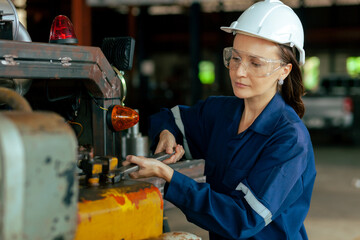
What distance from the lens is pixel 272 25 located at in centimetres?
168

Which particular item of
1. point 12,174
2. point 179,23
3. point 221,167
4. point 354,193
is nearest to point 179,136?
point 221,167

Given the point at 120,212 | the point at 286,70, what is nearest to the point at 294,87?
the point at 286,70

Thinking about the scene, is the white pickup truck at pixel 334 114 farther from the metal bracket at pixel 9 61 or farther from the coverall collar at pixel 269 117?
the metal bracket at pixel 9 61

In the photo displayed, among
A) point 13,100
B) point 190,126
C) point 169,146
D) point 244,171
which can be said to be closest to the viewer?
point 13,100

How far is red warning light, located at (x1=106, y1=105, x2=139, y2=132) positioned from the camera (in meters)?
1.73

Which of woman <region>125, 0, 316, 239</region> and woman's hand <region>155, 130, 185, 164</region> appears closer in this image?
woman <region>125, 0, 316, 239</region>

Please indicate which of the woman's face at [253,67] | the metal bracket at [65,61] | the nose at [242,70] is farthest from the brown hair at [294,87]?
the metal bracket at [65,61]

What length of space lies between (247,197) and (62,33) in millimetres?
937

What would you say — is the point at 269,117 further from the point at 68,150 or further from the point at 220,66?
the point at 220,66

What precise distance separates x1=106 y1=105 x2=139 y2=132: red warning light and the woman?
7.7 inches

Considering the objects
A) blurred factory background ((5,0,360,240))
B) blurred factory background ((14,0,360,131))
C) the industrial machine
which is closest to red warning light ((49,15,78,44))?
the industrial machine

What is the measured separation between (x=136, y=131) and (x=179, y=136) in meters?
0.34

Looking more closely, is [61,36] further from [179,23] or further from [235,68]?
[179,23]

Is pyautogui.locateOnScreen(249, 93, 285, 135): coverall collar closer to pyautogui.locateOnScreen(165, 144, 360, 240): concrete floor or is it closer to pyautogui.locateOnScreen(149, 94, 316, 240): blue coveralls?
pyautogui.locateOnScreen(149, 94, 316, 240): blue coveralls
